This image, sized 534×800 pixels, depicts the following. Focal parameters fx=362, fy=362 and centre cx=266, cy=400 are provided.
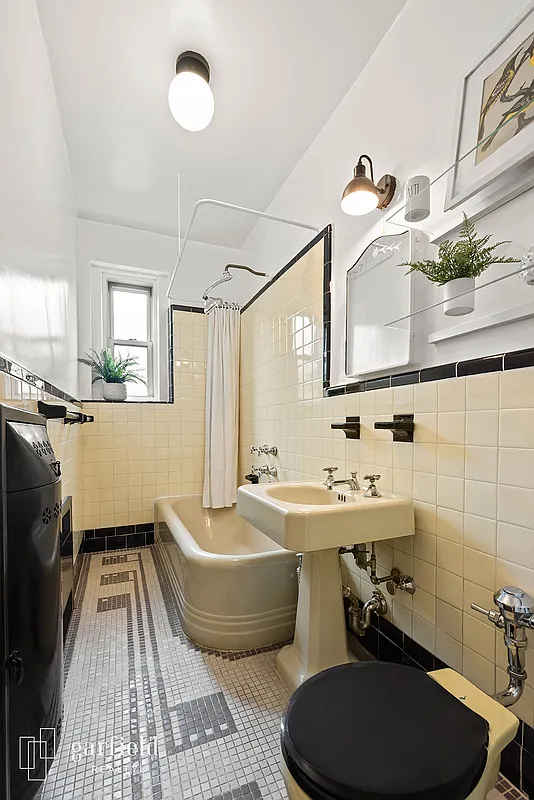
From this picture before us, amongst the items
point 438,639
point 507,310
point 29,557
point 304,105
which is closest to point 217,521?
point 438,639

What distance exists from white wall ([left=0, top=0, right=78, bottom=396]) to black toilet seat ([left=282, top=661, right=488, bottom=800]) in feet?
3.99

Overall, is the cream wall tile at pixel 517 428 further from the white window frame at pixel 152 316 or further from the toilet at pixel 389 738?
the white window frame at pixel 152 316

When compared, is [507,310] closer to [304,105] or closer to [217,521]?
[304,105]

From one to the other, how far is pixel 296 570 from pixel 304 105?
7.88ft

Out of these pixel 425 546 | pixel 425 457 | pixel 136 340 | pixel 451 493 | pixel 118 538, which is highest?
pixel 136 340

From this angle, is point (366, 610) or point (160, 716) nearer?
point (160, 716)

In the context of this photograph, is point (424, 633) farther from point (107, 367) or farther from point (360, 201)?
point (107, 367)

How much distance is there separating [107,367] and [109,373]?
51 millimetres

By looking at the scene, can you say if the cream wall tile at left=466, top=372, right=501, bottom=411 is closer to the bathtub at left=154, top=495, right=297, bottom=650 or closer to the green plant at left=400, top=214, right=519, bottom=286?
the green plant at left=400, top=214, right=519, bottom=286

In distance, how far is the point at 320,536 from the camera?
1.22 m

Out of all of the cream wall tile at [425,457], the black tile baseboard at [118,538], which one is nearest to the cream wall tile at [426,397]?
the cream wall tile at [425,457]

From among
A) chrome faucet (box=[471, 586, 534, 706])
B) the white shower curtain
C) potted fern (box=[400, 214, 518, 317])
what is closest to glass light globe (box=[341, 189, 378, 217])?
potted fern (box=[400, 214, 518, 317])

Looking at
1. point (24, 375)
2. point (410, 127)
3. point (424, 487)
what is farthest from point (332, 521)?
point (410, 127)

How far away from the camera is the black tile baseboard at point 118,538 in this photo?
9.35 feet
